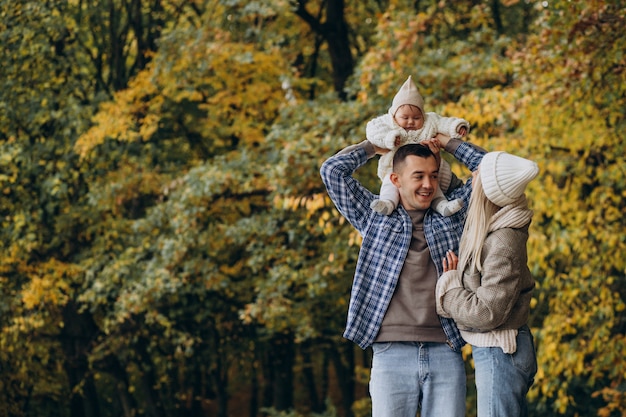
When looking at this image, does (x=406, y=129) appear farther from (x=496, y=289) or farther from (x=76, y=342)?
(x=76, y=342)

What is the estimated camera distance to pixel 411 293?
120 inches

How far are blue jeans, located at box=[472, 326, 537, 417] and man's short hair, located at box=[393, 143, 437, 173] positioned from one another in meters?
0.68

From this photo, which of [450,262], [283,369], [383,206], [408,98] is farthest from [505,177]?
[283,369]

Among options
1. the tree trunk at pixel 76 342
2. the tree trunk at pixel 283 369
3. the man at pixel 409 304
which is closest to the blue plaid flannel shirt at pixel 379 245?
the man at pixel 409 304

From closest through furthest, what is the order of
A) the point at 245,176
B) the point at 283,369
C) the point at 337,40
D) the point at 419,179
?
the point at 419,179
the point at 245,176
the point at 337,40
the point at 283,369

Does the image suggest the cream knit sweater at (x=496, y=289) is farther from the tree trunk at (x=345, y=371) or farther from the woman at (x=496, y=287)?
the tree trunk at (x=345, y=371)

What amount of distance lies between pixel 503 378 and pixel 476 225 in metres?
0.50

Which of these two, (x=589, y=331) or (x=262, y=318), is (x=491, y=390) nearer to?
(x=589, y=331)

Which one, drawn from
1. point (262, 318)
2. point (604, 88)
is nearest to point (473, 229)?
point (604, 88)

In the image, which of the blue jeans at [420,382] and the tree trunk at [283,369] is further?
the tree trunk at [283,369]

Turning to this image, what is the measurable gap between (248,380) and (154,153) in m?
5.52

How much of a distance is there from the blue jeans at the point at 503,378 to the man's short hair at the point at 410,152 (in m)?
→ 0.68

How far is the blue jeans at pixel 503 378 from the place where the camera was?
290 centimetres

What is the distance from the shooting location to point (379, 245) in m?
3.13
